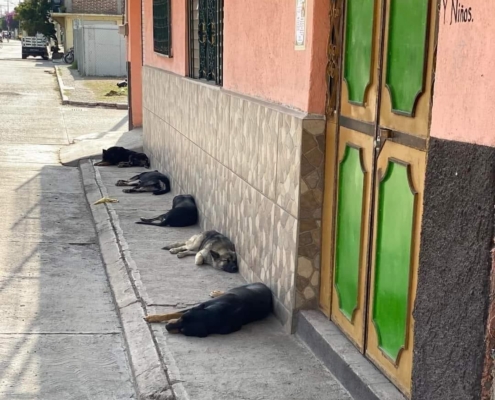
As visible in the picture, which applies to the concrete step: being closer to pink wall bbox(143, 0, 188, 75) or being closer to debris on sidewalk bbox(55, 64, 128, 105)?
pink wall bbox(143, 0, 188, 75)

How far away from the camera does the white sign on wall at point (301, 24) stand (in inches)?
221

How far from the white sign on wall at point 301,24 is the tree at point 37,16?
61.4 m

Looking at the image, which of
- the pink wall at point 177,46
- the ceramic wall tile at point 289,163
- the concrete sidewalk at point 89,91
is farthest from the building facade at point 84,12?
the ceramic wall tile at point 289,163

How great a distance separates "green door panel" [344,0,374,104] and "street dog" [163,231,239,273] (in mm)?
2648

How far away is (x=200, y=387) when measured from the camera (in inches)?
195

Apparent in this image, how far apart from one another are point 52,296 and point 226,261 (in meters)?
1.53

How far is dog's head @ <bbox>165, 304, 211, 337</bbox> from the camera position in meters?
5.78

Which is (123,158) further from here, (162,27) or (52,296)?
(52,296)

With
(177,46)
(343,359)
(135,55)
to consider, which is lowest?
(343,359)

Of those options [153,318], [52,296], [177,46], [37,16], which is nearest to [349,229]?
[153,318]

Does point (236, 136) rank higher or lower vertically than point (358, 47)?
lower

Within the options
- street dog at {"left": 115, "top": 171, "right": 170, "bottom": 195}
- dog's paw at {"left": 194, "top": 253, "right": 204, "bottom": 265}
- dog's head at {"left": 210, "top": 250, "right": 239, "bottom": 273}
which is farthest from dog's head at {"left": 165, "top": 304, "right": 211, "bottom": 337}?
street dog at {"left": 115, "top": 171, "right": 170, "bottom": 195}

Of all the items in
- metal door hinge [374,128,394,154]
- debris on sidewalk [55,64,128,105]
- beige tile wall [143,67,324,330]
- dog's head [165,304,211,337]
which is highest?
metal door hinge [374,128,394,154]

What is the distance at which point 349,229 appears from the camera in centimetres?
520
